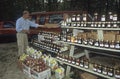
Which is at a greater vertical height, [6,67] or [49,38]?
[49,38]

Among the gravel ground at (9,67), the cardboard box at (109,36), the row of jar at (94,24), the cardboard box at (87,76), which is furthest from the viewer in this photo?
the gravel ground at (9,67)

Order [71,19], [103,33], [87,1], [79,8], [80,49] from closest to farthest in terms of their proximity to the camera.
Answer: [103,33] < [71,19] < [80,49] < [87,1] < [79,8]

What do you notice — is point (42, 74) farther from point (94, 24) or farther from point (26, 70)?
point (94, 24)

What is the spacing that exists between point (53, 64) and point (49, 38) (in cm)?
131

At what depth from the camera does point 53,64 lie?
592cm

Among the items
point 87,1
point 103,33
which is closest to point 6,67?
point 103,33

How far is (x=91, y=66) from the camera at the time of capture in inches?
203

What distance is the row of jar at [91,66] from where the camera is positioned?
4.54 metres

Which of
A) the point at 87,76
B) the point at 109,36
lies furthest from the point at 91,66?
the point at 109,36

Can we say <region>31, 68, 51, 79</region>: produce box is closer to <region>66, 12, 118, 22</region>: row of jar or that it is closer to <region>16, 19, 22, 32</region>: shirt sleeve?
<region>66, 12, 118, 22</region>: row of jar

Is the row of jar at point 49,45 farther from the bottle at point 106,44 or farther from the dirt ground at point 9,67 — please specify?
the bottle at point 106,44

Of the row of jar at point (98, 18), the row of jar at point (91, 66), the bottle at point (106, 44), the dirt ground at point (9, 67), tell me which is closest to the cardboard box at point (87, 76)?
the row of jar at point (91, 66)

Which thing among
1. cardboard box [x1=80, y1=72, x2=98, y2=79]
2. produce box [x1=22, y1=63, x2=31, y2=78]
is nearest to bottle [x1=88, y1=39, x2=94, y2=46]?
cardboard box [x1=80, y1=72, x2=98, y2=79]

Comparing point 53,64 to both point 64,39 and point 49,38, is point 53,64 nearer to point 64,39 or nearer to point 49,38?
point 64,39
